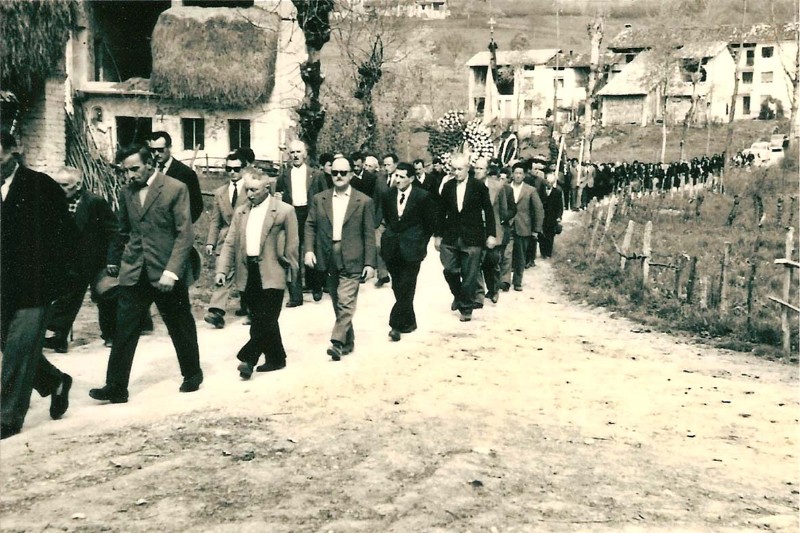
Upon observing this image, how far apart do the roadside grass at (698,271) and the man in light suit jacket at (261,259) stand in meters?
4.66

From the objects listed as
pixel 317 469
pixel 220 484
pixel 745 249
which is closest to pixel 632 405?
pixel 317 469

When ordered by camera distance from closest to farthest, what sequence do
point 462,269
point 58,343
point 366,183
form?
point 58,343, point 462,269, point 366,183

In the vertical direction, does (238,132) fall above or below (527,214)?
above

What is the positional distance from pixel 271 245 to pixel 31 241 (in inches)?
84.2

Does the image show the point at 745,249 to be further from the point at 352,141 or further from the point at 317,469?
the point at 352,141

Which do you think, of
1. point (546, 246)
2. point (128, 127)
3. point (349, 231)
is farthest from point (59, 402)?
point (128, 127)

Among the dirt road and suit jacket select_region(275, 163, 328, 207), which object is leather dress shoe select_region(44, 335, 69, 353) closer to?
the dirt road

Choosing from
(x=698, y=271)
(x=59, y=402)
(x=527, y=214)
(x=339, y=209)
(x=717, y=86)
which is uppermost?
(x=717, y=86)

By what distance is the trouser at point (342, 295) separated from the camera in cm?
872

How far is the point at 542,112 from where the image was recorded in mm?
68875

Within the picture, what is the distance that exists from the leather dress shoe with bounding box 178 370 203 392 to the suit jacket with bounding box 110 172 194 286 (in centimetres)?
74

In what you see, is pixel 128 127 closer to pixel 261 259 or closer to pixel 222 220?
pixel 222 220

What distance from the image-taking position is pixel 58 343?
8992 mm

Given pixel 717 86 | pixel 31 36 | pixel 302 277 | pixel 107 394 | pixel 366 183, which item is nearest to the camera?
pixel 107 394
